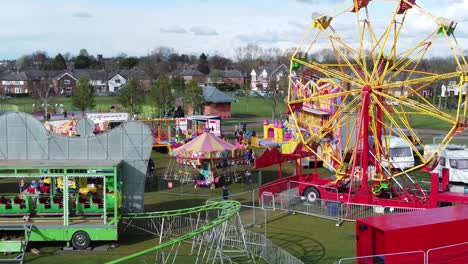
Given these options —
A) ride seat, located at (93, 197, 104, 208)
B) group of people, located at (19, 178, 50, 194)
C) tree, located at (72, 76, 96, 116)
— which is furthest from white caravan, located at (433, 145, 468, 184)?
tree, located at (72, 76, 96, 116)

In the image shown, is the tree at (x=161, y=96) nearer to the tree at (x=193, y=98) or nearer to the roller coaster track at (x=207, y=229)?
the tree at (x=193, y=98)

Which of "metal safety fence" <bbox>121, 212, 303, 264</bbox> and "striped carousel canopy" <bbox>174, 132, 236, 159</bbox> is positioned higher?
"striped carousel canopy" <bbox>174, 132, 236, 159</bbox>

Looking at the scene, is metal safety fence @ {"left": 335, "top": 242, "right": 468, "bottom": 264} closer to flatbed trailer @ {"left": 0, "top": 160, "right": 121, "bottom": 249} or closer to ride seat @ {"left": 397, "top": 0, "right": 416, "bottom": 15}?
flatbed trailer @ {"left": 0, "top": 160, "right": 121, "bottom": 249}

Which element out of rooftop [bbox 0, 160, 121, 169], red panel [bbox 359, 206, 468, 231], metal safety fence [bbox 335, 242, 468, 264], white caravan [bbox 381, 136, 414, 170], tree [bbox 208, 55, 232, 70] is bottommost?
metal safety fence [bbox 335, 242, 468, 264]

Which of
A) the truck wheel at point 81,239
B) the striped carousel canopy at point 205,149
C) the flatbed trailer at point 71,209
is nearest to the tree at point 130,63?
the striped carousel canopy at point 205,149

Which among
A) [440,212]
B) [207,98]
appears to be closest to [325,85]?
[440,212]

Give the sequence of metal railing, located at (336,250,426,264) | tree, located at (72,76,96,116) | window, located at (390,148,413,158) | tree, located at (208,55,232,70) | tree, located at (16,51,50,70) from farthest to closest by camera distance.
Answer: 1. tree, located at (208,55,232,70)
2. tree, located at (16,51,50,70)
3. tree, located at (72,76,96,116)
4. window, located at (390,148,413,158)
5. metal railing, located at (336,250,426,264)
